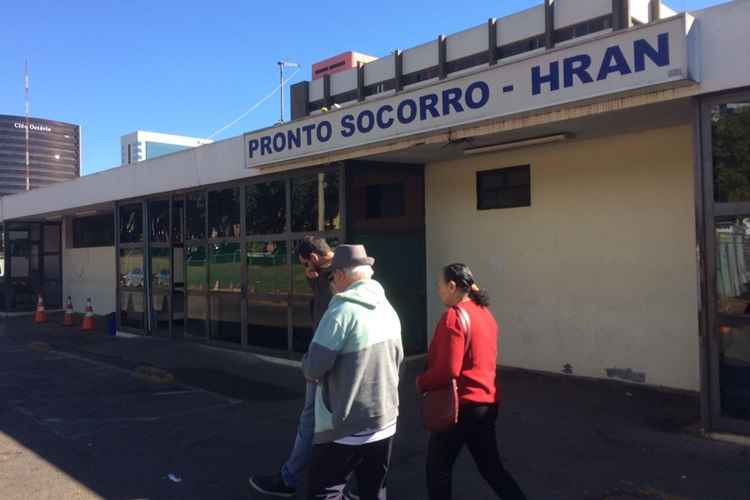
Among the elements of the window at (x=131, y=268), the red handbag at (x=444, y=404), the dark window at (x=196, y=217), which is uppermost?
the dark window at (x=196, y=217)

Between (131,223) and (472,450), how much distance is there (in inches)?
443

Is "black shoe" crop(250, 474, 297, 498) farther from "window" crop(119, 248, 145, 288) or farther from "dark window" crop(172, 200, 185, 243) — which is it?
"window" crop(119, 248, 145, 288)

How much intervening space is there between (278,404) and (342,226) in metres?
2.57

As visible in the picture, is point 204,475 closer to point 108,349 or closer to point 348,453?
point 348,453

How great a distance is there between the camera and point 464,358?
333 cm

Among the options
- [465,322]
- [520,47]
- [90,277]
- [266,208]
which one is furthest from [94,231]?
[465,322]

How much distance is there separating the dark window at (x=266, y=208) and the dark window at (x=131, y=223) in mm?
3924

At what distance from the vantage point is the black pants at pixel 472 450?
3.32m

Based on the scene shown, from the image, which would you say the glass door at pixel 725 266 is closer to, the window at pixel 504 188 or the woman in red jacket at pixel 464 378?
the woman in red jacket at pixel 464 378

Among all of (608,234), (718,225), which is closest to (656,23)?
(718,225)

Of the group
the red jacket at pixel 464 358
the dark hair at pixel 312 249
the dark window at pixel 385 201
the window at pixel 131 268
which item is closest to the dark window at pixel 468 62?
the dark window at pixel 385 201

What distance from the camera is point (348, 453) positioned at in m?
2.88

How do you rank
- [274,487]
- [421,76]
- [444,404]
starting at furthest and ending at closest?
[421,76]
[274,487]
[444,404]

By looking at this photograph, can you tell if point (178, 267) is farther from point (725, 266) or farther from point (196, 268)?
point (725, 266)
